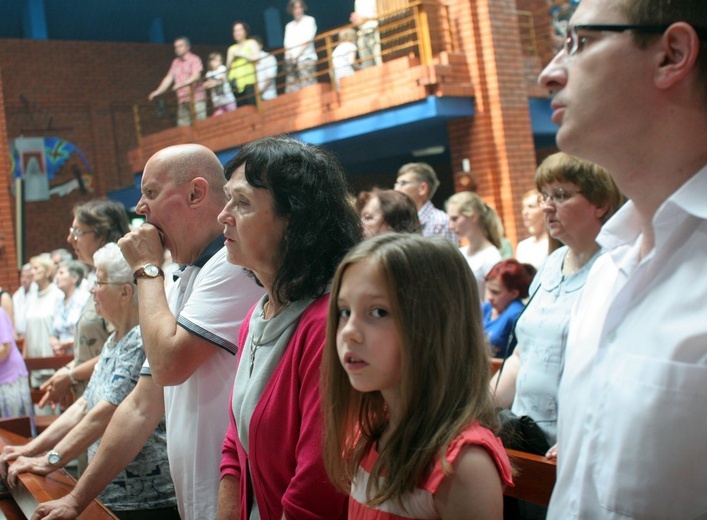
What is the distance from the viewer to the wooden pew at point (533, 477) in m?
2.34

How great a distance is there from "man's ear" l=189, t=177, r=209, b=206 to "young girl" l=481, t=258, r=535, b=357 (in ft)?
6.12

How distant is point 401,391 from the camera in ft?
5.41

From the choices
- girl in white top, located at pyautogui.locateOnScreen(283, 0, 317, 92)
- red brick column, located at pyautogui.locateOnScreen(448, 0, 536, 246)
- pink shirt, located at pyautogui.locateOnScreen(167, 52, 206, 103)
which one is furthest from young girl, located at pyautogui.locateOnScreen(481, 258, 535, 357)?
pink shirt, located at pyautogui.locateOnScreen(167, 52, 206, 103)

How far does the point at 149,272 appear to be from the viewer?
2.62 m

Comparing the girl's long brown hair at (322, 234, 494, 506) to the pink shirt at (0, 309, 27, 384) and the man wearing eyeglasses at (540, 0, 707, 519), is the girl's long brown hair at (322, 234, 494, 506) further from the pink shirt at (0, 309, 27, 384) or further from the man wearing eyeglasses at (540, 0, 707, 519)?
the pink shirt at (0, 309, 27, 384)

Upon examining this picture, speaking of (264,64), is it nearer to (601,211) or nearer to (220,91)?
(220,91)

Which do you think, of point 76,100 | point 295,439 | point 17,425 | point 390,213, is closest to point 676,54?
point 295,439

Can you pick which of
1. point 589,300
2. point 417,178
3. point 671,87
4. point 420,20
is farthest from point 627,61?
point 420,20

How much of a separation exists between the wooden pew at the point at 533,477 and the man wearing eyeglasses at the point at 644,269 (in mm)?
898

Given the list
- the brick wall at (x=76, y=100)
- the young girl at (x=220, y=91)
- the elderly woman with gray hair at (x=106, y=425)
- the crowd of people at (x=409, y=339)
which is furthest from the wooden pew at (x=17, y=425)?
the brick wall at (x=76, y=100)

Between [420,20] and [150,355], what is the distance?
9074mm

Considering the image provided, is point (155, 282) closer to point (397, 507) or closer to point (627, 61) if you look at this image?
point (397, 507)

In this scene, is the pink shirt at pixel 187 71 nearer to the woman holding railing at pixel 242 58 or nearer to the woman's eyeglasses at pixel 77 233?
the woman holding railing at pixel 242 58

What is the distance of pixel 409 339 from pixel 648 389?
1.60 ft
